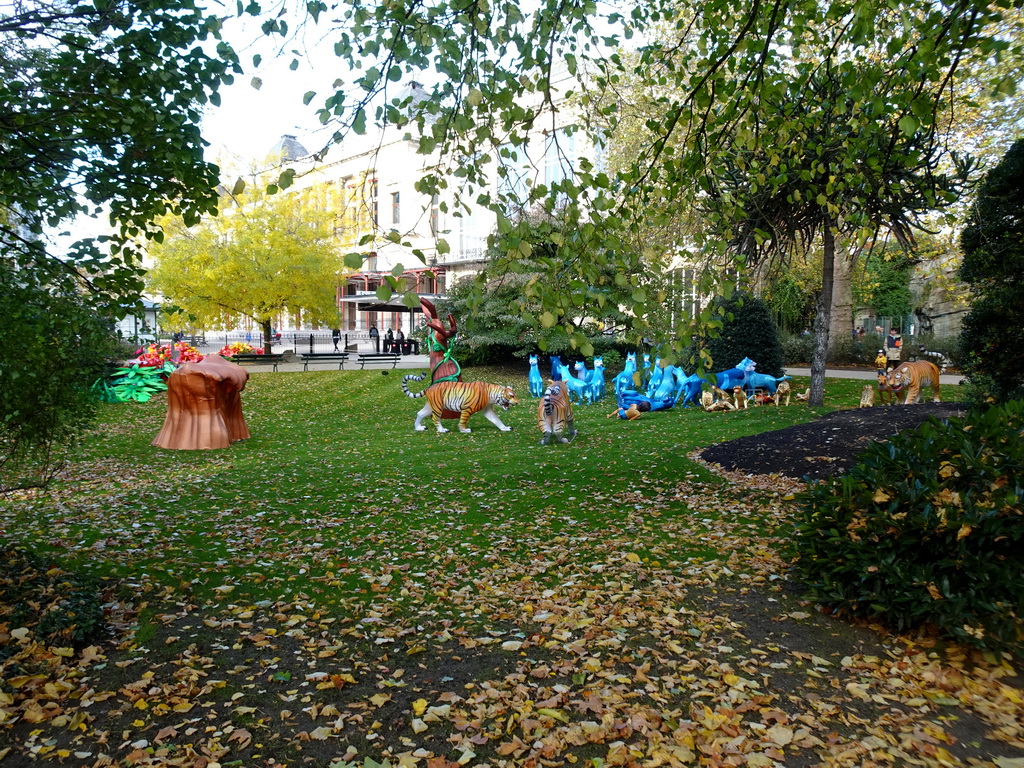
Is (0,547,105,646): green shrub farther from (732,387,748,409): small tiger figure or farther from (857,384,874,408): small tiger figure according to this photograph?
(857,384,874,408): small tiger figure

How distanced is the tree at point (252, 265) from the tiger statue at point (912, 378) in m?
19.2

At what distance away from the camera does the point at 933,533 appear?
427cm

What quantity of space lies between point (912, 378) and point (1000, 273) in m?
5.83

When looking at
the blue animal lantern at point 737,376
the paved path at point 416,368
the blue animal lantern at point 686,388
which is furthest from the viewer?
the paved path at point 416,368

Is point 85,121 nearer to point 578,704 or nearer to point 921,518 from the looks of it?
point 578,704

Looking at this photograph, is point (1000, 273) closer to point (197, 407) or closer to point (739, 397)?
point (739, 397)

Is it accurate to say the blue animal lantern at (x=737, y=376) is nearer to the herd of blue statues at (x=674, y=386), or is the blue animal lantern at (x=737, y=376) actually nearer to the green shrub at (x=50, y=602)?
the herd of blue statues at (x=674, y=386)

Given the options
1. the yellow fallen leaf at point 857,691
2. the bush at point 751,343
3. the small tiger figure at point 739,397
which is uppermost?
the bush at point 751,343

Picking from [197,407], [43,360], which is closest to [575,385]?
[197,407]

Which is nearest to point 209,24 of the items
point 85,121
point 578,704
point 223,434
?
point 85,121

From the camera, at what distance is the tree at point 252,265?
2573 centimetres

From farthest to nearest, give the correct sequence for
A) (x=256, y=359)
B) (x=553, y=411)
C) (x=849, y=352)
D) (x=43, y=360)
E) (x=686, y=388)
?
(x=256, y=359) → (x=849, y=352) → (x=686, y=388) → (x=553, y=411) → (x=43, y=360)

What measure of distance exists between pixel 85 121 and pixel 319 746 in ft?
14.0

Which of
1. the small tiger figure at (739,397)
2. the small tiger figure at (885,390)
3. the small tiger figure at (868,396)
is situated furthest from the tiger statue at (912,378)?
the small tiger figure at (739,397)
